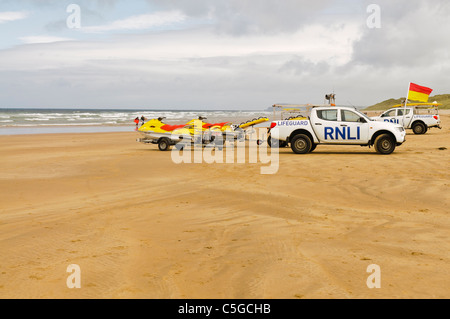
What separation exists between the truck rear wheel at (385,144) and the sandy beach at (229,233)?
3393 millimetres

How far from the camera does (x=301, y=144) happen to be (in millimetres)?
18375

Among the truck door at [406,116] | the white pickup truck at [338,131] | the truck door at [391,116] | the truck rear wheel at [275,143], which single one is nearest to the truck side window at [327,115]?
the white pickup truck at [338,131]

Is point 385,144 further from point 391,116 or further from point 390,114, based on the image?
point 390,114

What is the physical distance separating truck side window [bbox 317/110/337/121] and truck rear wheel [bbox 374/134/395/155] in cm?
176

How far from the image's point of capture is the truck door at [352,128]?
58.1ft

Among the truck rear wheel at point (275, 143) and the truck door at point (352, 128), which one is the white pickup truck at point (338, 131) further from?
the truck rear wheel at point (275, 143)

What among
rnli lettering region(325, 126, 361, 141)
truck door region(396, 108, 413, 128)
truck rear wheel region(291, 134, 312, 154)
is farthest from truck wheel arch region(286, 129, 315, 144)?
truck door region(396, 108, 413, 128)

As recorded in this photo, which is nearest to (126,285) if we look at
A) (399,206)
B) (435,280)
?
(435,280)

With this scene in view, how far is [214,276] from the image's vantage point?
517cm

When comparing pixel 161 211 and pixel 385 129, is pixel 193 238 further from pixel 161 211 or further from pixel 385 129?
pixel 385 129

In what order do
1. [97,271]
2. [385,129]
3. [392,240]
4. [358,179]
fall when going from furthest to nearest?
[385,129] → [358,179] → [392,240] → [97,271]

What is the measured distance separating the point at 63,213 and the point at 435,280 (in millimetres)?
6216

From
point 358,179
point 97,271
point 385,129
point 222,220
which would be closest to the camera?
point 97,271

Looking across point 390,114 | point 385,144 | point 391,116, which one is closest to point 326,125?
point 385,144
